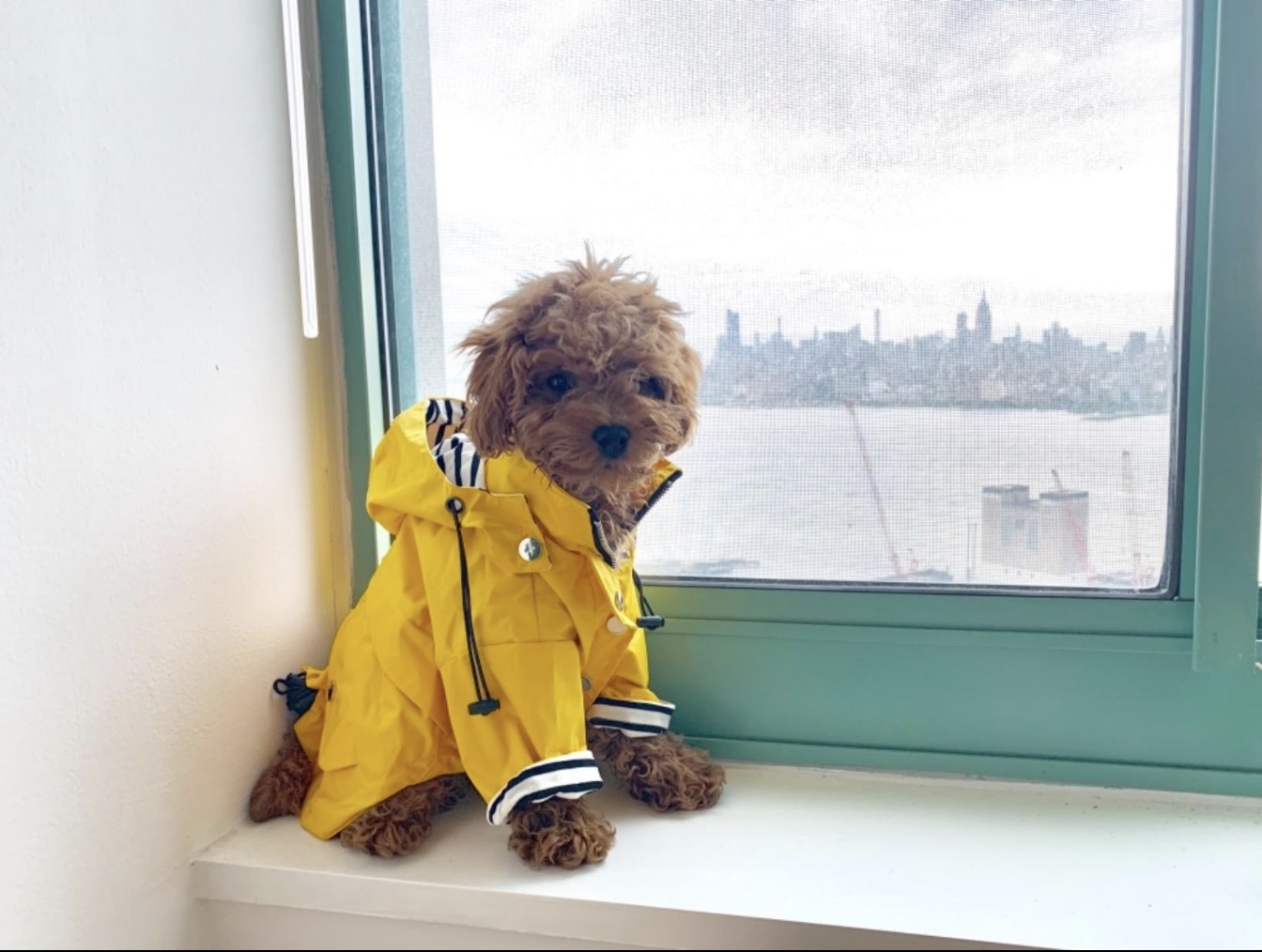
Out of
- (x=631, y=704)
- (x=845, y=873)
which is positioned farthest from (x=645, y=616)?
(x=845, y=873)

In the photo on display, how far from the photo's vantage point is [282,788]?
0.98m

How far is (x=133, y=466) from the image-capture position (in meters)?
0.82

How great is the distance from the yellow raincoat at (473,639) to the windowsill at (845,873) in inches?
2.9

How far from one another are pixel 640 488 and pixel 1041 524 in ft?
1.45

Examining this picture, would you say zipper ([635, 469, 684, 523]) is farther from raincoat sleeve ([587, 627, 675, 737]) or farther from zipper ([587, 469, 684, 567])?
raincoat sleeve ([587, 627, 675, 737])

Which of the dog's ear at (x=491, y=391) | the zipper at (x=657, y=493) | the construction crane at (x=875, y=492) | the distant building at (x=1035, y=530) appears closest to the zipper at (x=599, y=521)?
the zipper at (x=657, y=493)

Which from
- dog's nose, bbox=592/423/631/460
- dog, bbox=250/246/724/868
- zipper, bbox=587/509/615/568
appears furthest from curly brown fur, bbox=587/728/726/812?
dog's nose, bbox=592/423/631/460

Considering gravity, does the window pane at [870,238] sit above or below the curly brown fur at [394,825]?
above

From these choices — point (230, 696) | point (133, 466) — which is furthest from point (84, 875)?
point (133, 466)

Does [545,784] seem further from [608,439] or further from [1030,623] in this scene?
[1030,623]

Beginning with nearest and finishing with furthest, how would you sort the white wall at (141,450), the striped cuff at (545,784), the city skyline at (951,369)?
1. the white wall at (141,450)
2. the striped cuff at (545,784)
3. the city skyline at (951,369)

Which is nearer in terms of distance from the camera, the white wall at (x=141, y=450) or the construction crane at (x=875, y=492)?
the white wall at (x=141, y=450)

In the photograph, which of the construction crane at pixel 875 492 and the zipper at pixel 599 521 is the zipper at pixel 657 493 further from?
the construction crane at pixel 875 492

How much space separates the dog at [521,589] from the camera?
2.78ft
